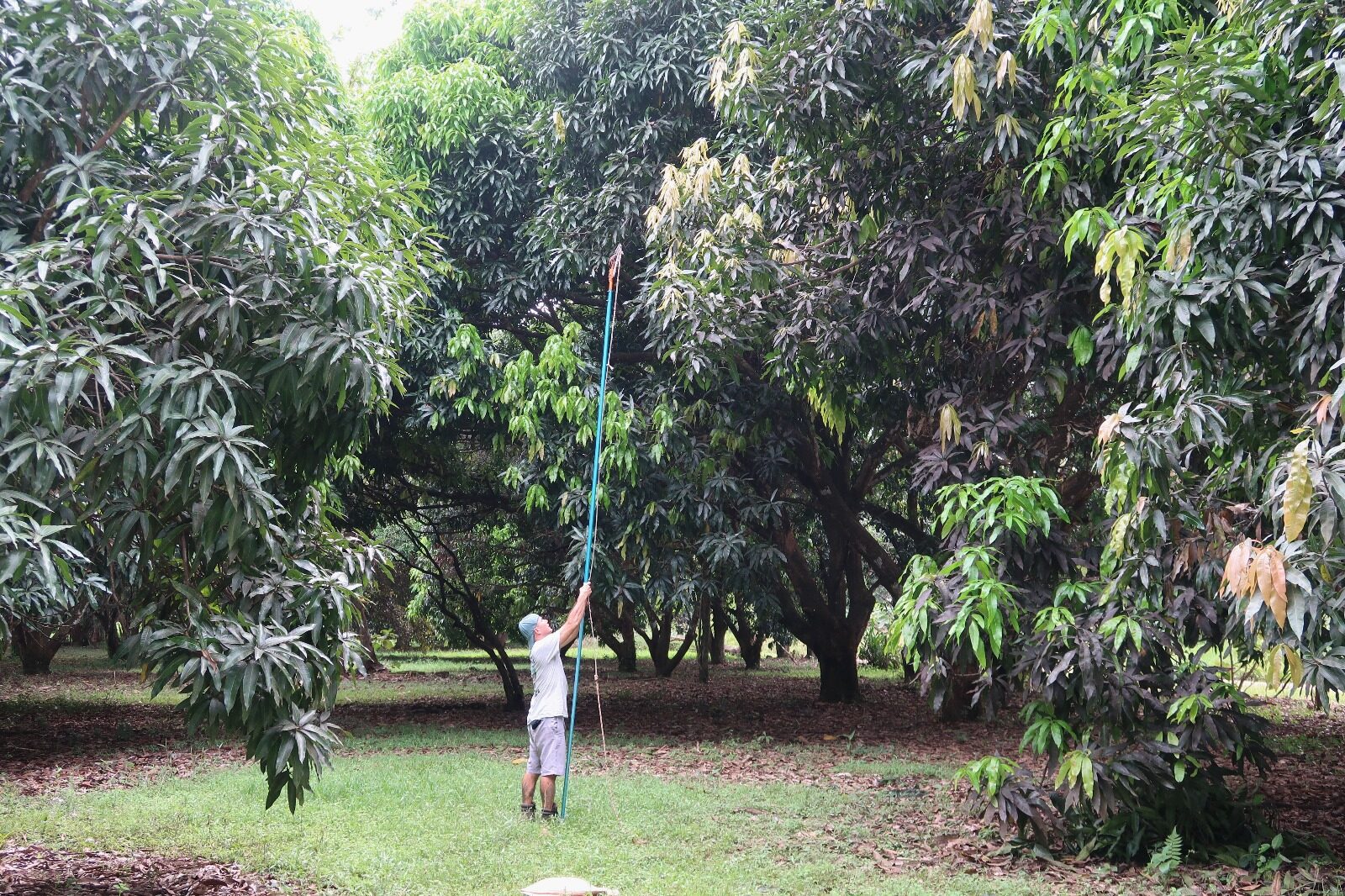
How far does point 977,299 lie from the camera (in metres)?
7.30

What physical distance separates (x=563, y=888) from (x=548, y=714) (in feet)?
6.50

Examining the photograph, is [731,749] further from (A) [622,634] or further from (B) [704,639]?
(A) [622,634]

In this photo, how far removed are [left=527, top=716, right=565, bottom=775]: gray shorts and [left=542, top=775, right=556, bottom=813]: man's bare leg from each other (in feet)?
0.25

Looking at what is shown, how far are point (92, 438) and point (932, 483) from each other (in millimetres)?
5483

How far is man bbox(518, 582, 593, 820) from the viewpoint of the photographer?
698 cm

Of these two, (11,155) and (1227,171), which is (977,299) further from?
(11,155)

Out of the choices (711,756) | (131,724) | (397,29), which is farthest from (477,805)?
(397,29)

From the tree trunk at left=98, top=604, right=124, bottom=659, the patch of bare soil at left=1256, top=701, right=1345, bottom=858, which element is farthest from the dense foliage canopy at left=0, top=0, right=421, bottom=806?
the patch of bare soil at left=1256, top=701, right=1345, bottom=858

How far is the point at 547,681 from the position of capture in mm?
7070

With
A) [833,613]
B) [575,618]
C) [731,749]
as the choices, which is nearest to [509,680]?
[731,749]

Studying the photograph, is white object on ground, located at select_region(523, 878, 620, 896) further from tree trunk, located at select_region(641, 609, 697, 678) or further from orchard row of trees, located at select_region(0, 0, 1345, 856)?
tree trunk, located at select_region(641, 609, 697, 678)

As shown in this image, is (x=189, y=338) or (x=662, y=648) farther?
(x=662, y=648)

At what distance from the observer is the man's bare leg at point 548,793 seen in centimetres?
709

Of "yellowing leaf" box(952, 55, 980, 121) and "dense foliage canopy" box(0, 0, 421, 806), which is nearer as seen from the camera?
"dense foliage canopy" box(0, 0, 421, 806)
